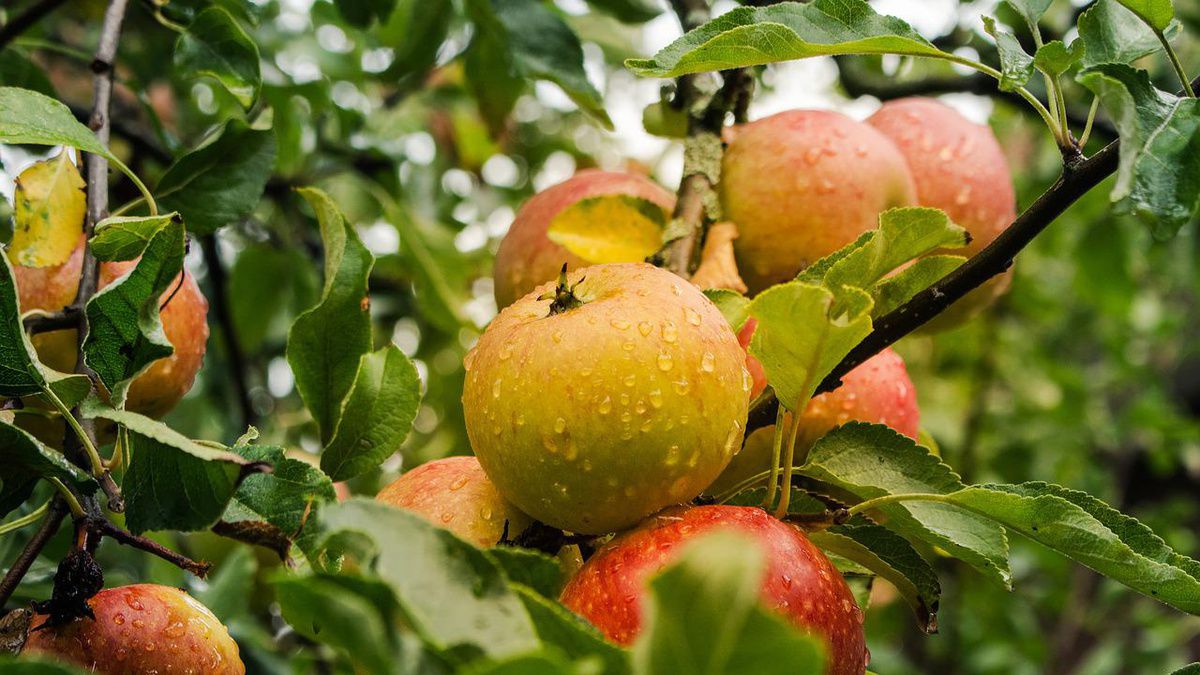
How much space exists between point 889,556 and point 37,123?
24.0 inches

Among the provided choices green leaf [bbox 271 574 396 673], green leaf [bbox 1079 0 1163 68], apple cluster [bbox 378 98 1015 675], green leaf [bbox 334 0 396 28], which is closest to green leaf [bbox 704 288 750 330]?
apple cluster [bbox 378 98 1015 675]

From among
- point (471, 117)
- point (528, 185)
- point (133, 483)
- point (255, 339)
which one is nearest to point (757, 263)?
point (133, 483)

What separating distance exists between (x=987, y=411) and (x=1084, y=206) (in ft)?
2.43

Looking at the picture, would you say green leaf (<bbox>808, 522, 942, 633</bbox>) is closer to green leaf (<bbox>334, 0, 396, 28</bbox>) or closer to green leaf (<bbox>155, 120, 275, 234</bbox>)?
green leaf (<bbox>155, 120, 275, 234</bbox>)

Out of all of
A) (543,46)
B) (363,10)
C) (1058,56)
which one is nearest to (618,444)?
(1058,56)

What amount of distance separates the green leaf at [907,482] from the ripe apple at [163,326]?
48 centimetres

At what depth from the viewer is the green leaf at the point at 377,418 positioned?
68cm

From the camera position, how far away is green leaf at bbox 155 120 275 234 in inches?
34.1

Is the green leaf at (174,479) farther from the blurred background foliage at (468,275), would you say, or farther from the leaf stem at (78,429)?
the blurred background foliage at (468,275)

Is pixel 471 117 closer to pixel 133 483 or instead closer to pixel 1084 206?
pixel 1084 206

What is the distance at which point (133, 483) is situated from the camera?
1.86ft

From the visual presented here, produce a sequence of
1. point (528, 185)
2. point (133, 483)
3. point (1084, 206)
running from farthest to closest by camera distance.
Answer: point (528, 185)
point (1084, 206)
point (133, 483)

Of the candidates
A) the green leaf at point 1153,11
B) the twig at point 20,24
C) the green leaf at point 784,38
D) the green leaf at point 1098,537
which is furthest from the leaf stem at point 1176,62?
the twig at point 20,24

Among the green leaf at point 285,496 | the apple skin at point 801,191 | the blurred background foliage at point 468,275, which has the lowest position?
the blurred background foliage at point 468,275
